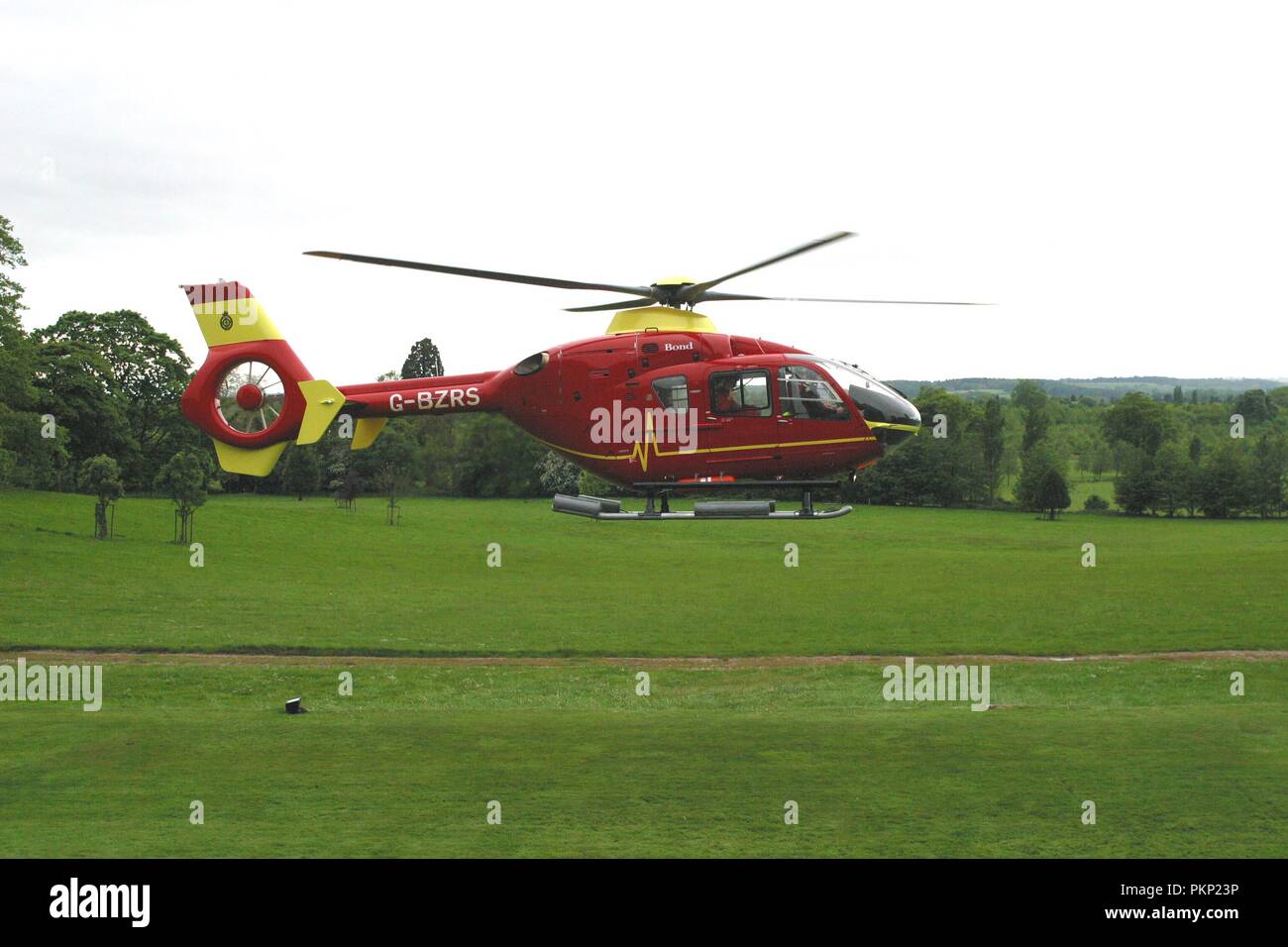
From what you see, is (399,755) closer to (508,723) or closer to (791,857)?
(508,723)

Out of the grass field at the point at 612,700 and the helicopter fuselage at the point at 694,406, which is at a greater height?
the helicopter fuselage at the point at 694,406

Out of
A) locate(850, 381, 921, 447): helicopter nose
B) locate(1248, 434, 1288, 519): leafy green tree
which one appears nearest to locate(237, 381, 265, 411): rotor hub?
locate(850, 381, 921, 447): helicopter nose

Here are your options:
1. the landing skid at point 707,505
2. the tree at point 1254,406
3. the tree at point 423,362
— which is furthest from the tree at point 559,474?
the tree at point 1254,406

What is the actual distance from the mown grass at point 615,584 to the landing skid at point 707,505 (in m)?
46.2

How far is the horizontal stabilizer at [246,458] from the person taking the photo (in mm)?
22422

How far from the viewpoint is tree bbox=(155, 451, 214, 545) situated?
278 ft

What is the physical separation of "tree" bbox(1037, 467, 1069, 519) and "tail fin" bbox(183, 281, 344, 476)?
301 feet

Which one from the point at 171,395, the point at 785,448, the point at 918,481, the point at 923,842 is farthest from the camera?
the point at 918,481

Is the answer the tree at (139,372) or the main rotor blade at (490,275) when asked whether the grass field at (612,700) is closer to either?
the tree at (139,372)

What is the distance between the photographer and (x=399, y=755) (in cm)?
4238

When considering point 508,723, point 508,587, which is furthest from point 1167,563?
point 508,723
